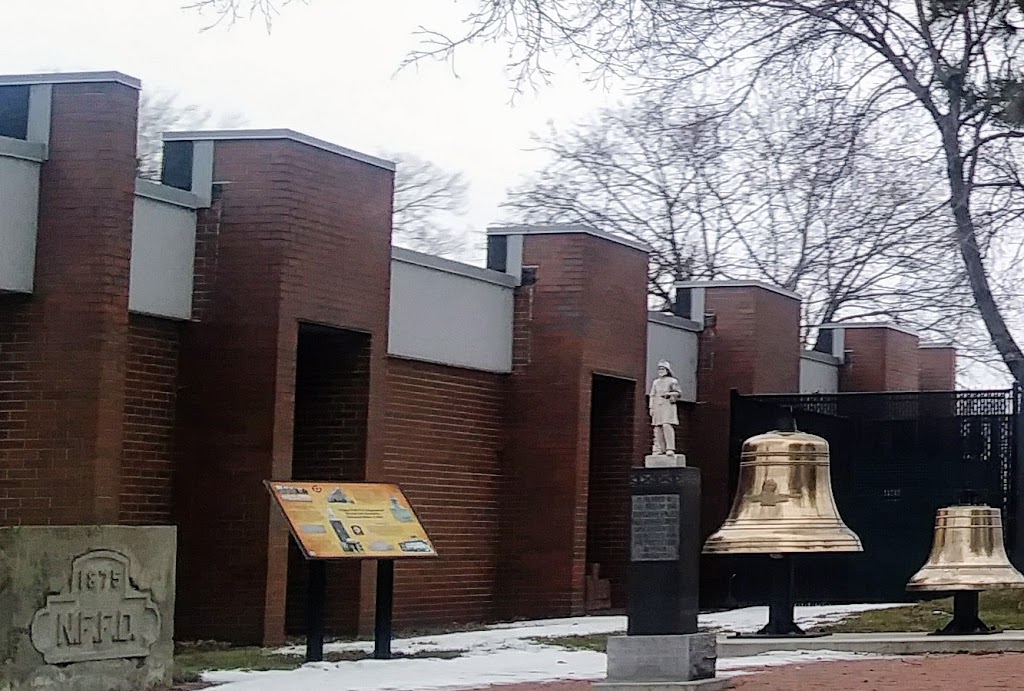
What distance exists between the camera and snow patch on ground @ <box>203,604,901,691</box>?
1548 centimetres

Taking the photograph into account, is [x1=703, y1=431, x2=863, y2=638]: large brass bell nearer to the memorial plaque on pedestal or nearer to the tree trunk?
the memorial plaque on pedestal

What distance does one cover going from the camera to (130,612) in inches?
579

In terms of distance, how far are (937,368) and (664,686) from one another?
23.2 metres

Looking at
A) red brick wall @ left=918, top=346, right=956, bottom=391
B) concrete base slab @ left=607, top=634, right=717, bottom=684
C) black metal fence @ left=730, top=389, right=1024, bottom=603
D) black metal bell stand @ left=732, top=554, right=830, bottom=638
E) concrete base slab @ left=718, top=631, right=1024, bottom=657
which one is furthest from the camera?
red brick wall @ left=918, top=346, right=956, bottom=391

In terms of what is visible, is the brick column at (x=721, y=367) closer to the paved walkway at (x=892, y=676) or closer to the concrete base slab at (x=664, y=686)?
the paved walkway at (x=892, y=676)

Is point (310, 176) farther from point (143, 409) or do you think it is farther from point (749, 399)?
point (749, 399)

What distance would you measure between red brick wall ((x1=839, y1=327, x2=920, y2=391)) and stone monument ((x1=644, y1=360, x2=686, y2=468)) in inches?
671

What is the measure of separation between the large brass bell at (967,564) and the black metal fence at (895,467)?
5.44 metres

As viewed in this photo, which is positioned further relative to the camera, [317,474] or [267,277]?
[317,474]

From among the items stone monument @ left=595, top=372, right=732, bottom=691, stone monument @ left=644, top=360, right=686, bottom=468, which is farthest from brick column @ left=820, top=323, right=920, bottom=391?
stone monument @ left=595, top=372, right=732, bottom=691

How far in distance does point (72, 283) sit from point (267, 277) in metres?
2.31

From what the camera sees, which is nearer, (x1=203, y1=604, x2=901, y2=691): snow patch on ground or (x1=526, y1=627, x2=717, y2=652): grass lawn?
(x1=203, y1=604, x2=901, y2=691): snow patch on ground

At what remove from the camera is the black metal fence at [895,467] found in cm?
2502

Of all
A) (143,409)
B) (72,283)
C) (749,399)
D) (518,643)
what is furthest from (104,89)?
(749,399)
